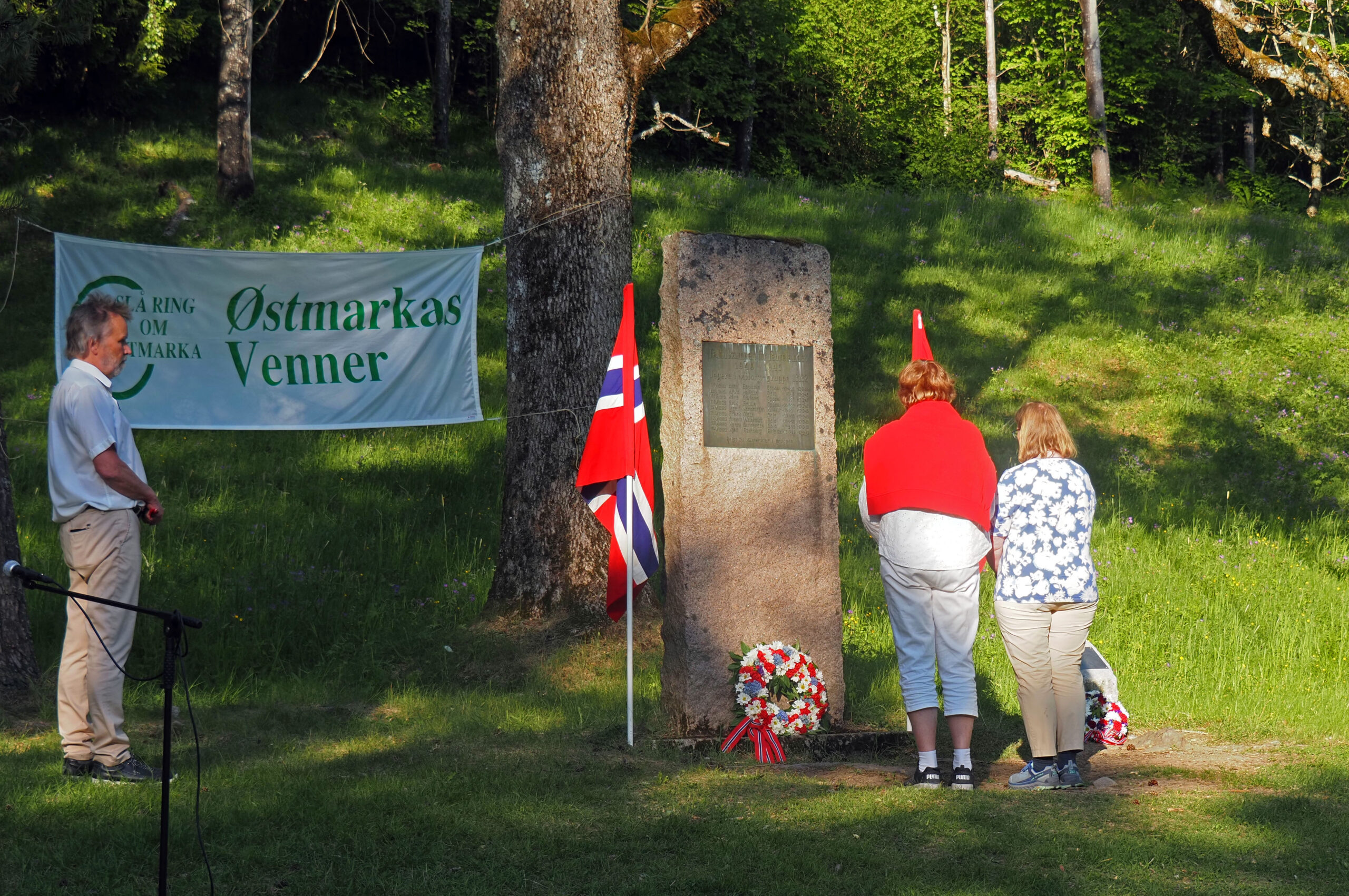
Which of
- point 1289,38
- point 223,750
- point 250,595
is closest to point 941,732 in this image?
point 223,750

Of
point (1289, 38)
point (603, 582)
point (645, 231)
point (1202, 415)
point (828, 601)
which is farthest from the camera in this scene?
point (645, 231)

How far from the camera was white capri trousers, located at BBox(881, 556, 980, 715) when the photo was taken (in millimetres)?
5438

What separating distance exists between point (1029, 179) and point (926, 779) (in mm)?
29687

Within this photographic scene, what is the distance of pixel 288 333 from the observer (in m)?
10.3

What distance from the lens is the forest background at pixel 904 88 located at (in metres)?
29.6

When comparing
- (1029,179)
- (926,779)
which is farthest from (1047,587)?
(1029,179)

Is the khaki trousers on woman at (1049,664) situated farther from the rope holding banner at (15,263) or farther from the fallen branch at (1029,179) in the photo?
the fallen branch at (1029,179)

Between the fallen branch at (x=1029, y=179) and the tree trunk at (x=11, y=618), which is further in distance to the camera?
the fallen branch at (x=1029, y=179)

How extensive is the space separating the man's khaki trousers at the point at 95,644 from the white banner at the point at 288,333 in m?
4.91

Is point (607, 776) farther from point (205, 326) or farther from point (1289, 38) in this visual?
point (1289, 38)

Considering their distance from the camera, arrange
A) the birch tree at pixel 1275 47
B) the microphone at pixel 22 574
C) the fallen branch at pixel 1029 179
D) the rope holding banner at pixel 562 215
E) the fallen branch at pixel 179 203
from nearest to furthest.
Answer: the microphone at pixel 22 574
the rope holding banner at pixel 562 215
the birch tree at pixel 1275 47
the fallen branch at pixel 179 203
the fallen branch at pixel 1029 179

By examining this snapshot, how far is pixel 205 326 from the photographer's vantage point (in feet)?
33.2

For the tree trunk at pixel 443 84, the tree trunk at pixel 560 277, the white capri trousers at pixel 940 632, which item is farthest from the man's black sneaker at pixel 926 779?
the tree trunk at pixel 443 84

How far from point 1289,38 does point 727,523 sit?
6142mm
